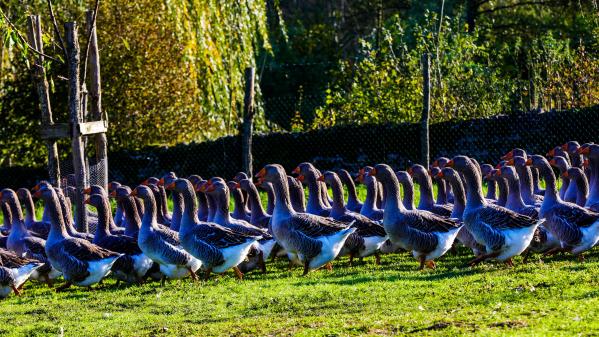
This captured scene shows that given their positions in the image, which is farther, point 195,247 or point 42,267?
point 42,267

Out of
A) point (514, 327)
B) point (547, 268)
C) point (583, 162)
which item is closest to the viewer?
point (514, 327)

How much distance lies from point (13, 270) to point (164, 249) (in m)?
2.03

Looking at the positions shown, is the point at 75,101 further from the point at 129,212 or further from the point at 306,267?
the point at 306,267

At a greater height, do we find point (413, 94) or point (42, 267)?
point (413, 94)

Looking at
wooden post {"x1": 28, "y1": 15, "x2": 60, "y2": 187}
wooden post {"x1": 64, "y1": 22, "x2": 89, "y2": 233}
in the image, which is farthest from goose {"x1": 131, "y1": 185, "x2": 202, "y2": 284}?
wooden post {"x1": 28, "y1": 15, "x2": 60, "y2": 187}

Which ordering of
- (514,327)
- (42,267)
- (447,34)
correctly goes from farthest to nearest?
(447,34)
(42,267)
(514,327)

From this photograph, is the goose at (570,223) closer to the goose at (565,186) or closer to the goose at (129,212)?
the goose at (565,186)

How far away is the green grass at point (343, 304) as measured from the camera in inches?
392

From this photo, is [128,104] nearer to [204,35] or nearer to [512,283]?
[204,35]

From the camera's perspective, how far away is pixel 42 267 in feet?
51.9

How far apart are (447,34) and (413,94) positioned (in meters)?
2.60

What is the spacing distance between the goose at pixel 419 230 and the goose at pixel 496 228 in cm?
33

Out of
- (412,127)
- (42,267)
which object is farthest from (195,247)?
(412,127)

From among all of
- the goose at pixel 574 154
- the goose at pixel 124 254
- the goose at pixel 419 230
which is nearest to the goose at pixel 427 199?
the goose at pixel 419 230
